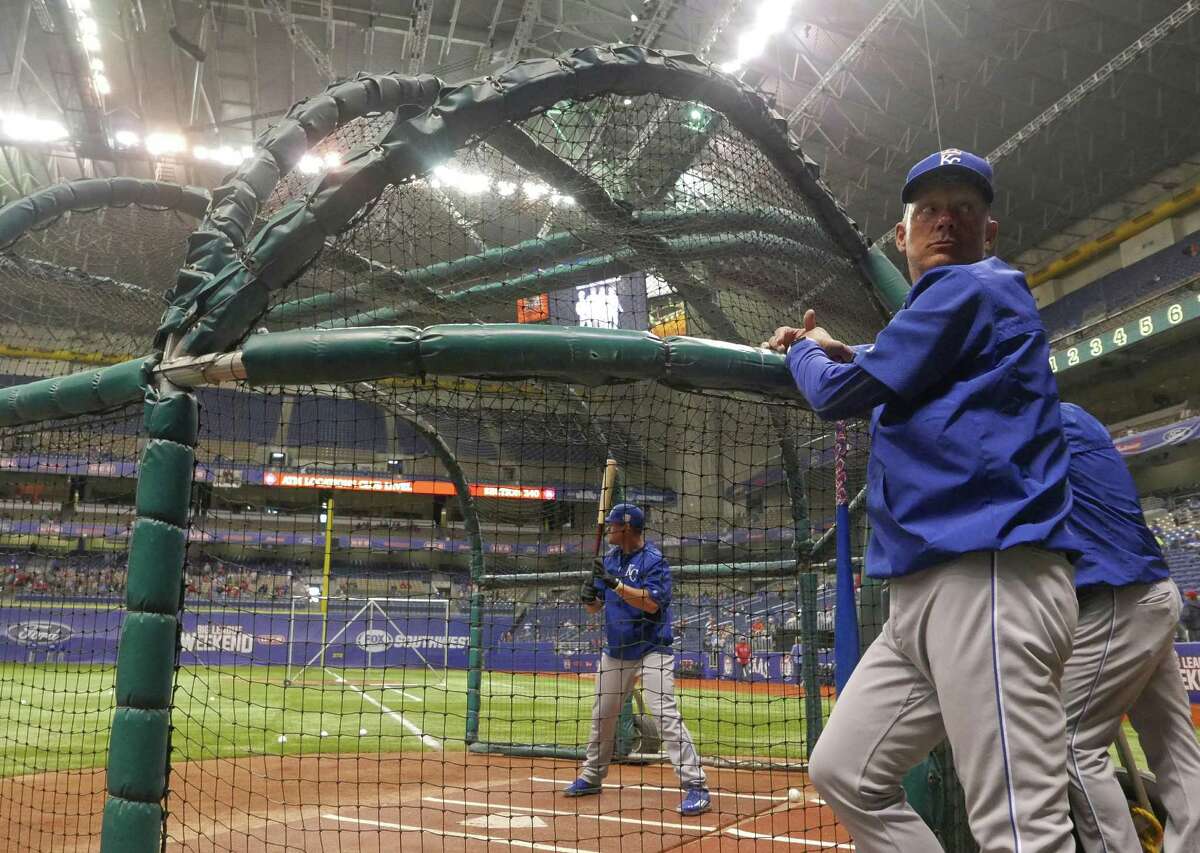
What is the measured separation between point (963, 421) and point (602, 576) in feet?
10.7

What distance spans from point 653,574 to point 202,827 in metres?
2.80

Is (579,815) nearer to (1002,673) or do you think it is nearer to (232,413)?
(232,413)

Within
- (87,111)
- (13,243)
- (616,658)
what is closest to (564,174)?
(616,658)

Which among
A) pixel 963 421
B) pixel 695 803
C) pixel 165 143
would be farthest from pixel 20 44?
pixel 963 421

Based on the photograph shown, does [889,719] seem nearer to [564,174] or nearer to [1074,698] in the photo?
[1074,698]

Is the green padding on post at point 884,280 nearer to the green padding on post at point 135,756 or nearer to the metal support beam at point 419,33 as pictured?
the green padding on post at point 135,756

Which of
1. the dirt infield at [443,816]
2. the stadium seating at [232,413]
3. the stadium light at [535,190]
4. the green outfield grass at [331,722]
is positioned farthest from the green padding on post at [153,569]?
the stadium light at [535,190]

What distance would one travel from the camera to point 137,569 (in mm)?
2637

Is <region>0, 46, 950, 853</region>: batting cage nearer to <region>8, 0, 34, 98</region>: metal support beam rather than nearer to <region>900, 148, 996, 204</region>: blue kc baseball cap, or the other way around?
<region>900, 148, 996, 204</region>: blue kc baseball cap

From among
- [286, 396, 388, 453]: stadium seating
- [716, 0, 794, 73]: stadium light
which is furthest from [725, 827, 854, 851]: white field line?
[716, 0, 794, 73]: stadium light

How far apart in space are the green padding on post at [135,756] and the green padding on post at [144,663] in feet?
0.13

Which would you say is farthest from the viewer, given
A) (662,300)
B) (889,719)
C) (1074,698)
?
(662,300)

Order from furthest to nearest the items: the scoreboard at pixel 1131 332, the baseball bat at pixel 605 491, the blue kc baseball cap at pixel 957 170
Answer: the scoreboard at pixel 1131 332 → the baseball bat at pixel 605 491 → the blue kc baseball cap at pixel 957 170

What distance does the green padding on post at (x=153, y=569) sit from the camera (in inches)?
104
